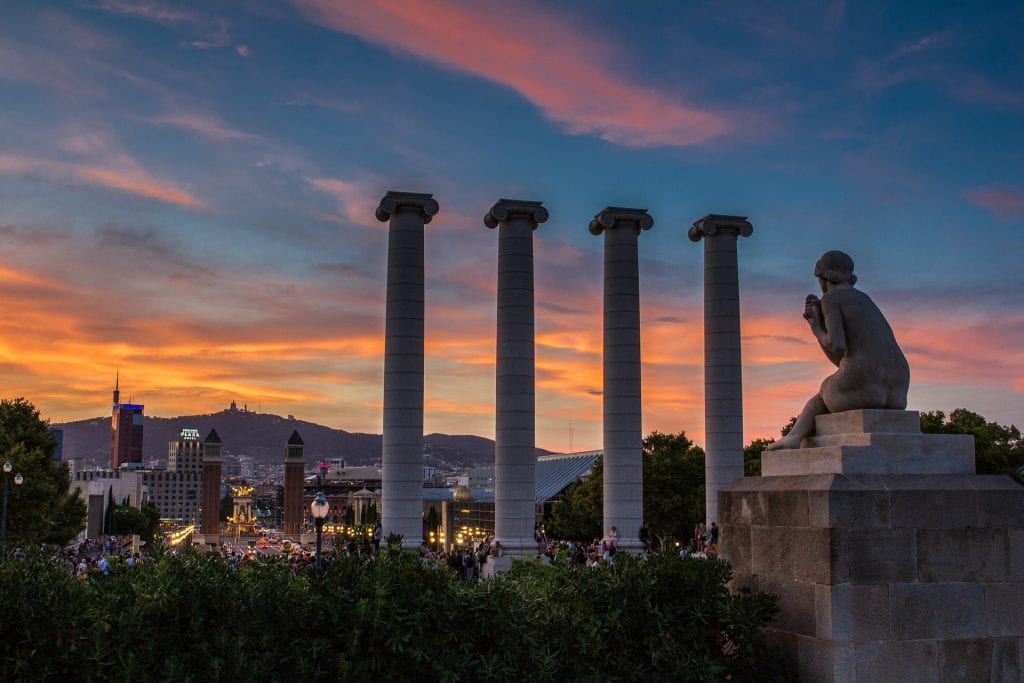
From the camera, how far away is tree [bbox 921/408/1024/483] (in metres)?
72.0

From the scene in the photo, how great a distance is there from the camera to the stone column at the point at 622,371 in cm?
5034

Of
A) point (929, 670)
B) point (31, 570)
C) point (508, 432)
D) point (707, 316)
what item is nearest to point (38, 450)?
point (508, 432)

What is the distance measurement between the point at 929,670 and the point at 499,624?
648cm

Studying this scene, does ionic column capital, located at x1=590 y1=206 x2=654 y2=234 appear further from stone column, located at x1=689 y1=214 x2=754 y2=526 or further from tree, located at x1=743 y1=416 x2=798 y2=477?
tree, located at x1=743 y1=416 x2=798 y2=477

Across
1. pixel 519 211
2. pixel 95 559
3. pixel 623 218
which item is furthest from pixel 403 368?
pixel 95 559

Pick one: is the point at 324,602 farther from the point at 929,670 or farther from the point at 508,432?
the point at 508,432

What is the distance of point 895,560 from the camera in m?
14.0

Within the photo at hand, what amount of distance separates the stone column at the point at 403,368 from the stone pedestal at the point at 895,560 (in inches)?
1341

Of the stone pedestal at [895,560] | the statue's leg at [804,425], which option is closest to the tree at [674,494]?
the statue's leg at [804,425]

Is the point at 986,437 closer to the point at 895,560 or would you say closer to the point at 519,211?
the point at 519,211

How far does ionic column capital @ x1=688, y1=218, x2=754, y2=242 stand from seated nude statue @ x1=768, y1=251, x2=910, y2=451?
3608 cm

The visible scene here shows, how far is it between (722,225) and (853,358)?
3724cm

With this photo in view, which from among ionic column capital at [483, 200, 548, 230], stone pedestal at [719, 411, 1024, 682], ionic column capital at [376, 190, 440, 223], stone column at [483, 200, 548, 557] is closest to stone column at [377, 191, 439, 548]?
ionic column capital at [376, 190, 440, 223]

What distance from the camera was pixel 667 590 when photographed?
46.3 ft
